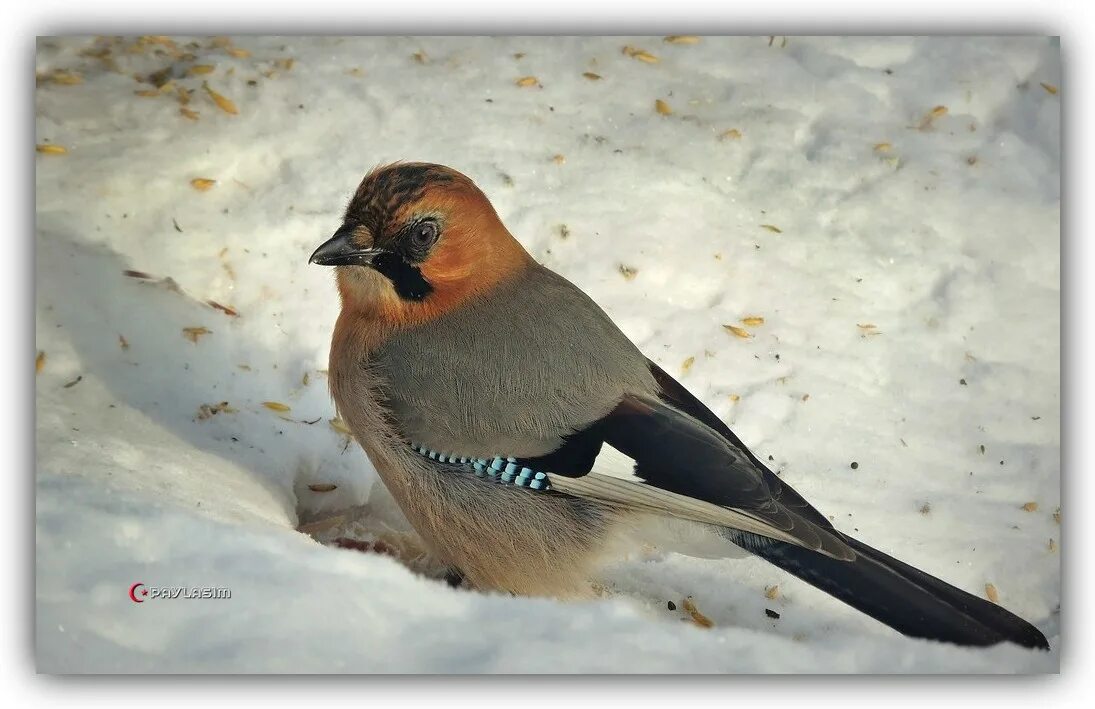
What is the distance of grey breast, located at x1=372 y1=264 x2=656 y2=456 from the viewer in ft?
7.95

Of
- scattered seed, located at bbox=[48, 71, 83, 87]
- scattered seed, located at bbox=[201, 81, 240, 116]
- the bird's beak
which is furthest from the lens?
scattered seed, located at bbox=[201, 81, 240, 116]

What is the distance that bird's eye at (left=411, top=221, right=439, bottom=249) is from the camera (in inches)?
95.7

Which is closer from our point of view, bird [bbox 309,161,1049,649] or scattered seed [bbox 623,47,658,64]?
bird [bbox 309,161,1049,649]

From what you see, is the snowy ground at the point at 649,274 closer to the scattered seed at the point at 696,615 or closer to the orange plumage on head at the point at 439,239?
the scattered seed at the point at 696,615

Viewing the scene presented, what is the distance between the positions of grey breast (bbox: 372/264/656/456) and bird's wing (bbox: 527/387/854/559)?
0.05 metres

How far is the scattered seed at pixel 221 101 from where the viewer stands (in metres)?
2.91

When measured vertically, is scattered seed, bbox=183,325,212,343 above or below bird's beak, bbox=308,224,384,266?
below

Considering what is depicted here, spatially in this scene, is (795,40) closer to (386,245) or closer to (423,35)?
(423,35)

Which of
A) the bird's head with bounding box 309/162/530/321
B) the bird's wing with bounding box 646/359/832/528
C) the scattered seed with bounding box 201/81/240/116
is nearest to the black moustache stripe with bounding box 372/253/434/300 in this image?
the bird's head with bounding box 309/162/530/321

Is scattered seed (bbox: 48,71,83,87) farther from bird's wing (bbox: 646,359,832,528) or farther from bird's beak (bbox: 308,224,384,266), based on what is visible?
bird's wing (bbox: 646,359,832,528)

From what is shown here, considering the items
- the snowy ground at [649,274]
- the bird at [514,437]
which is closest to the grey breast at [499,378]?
the bird at [514,437]

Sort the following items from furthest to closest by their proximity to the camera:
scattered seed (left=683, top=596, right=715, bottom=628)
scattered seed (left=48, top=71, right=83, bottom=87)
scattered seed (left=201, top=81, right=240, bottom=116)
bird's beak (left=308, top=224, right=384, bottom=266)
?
scattered seed (left=201, top=81, right=240, bottom=116), scattered seed (left=48, top=71, right=83, bottom=87), scattered seed (left=683, top=596, right=715, bottom=628), bird's beak (left=308, top=224, right=384, bottom=266)

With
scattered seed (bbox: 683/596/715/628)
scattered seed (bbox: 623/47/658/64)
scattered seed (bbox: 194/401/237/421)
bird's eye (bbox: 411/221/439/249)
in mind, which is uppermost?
scattered seed (bbox: 623/47/658/64)

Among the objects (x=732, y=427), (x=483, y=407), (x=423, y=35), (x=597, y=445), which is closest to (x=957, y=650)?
(x=732, y=427)
